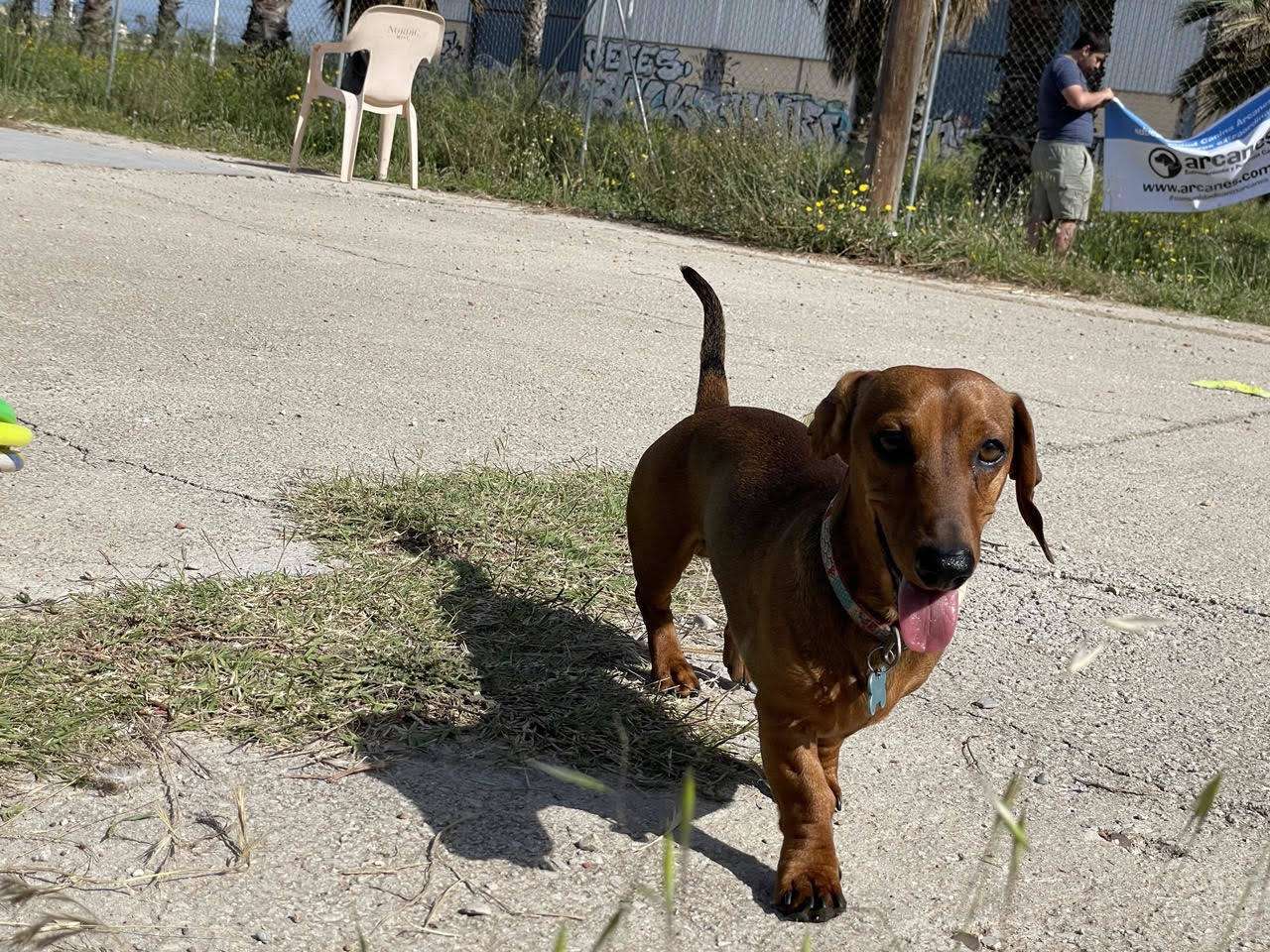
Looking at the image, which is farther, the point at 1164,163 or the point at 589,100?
the point at 589,100

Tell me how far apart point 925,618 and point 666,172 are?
9.63 meters

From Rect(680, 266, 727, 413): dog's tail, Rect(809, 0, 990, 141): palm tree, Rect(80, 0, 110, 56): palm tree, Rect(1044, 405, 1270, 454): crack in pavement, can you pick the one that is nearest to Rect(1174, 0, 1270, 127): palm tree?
Rect(809, 0, 990, 141): palm tree

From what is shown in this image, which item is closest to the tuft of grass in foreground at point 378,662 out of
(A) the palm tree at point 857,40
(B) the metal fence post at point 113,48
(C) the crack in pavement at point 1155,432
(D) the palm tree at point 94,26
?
(C) the crack in pavement at point 1155,432

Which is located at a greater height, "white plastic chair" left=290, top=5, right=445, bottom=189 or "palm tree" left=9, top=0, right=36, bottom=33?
"palm tree" left=9, top=0, right=36, bottom=33

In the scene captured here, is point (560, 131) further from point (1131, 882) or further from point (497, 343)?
point (1131, 882)

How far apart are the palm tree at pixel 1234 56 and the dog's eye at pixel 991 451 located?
14314 millimetres

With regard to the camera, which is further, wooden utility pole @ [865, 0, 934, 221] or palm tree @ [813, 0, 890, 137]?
palm tree @ [813, 0, 890, 137]

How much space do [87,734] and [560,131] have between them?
10794 mm

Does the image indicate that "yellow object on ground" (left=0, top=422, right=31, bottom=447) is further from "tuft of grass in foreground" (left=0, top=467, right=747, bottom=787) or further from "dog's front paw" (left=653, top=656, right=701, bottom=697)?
"dog's front paw" (left=653, top=656, right=701, bottom=697)

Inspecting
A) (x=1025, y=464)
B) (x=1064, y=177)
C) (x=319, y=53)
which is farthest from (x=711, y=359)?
(x=319, y=53)

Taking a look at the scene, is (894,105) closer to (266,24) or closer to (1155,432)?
(1155,432)

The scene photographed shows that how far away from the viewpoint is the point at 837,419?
2354 millimetres

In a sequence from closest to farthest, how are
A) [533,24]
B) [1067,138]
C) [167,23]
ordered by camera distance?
1. [1067,138]
2. [167,23]
3. [533,24]

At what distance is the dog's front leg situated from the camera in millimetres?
2199
